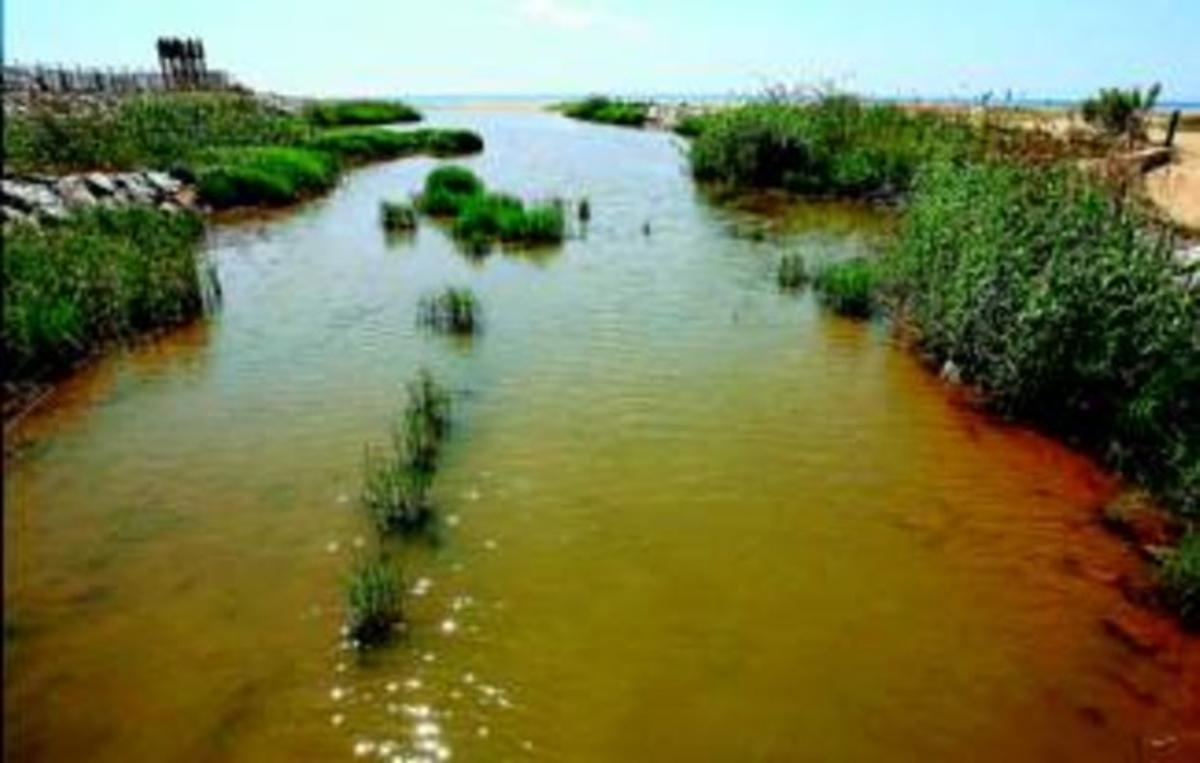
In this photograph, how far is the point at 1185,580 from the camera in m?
7.91

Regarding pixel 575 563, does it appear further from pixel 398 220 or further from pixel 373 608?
pixel 398 220

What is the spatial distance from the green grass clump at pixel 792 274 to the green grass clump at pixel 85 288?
959cm

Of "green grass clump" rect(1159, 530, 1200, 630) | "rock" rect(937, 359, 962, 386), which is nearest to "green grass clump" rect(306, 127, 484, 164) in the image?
"rock" rect(937, 359, 962, 386)

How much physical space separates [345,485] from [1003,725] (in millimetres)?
5833

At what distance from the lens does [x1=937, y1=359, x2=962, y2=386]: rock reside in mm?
13109

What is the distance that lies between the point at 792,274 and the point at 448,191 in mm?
11702

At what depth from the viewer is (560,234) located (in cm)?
2341

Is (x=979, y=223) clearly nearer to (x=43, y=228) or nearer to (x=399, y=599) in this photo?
(x=399, y=599)

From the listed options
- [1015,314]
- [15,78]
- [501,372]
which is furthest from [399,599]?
[15,78]

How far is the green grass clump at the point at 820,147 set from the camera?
30.3 m

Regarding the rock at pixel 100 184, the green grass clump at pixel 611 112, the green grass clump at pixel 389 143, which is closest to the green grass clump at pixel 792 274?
the rock at pixel 100 184

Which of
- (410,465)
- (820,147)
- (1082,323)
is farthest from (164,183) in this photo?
(1082,323)

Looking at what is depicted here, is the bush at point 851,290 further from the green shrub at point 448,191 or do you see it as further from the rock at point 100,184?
the rock at point 100,184

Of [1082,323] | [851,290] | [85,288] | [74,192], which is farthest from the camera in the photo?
[74,192]
